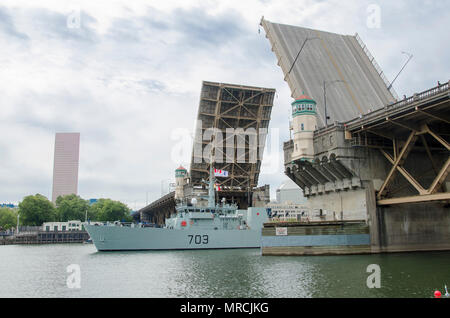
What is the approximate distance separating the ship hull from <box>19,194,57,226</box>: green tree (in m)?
48.9

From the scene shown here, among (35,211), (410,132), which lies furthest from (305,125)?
(35,211)

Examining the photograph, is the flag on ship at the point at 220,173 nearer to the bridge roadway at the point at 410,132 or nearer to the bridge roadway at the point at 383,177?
the bridge roadway at the point at 383,177

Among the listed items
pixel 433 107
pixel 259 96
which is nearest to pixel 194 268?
pixel 433 107

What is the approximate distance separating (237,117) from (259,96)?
3.01 metres

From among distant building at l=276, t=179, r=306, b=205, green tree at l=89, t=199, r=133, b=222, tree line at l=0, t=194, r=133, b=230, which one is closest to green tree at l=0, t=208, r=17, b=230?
tree line at l=0, t=194, r=133, b=230

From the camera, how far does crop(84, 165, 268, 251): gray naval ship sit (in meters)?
33.1

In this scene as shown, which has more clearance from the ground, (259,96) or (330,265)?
(259,96)

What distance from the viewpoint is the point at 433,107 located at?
19.5 m

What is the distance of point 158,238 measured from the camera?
1324 inches

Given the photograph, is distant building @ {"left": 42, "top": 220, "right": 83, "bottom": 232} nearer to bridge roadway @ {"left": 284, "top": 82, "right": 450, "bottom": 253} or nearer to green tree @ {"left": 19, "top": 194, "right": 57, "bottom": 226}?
green tree @ {"left": 19, "top": 194, "right": 57, "bottom": 226}

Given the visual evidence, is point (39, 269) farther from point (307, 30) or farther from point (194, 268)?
point (307, 30)

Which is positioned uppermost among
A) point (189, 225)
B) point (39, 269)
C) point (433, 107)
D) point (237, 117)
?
point (237, 117)

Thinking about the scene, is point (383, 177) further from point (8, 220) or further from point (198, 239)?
point (8, 220)
